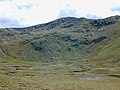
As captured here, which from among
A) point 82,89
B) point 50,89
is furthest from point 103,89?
point 50,89

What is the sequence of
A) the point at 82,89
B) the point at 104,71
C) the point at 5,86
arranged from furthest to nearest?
1. the point at 104,71
2. the point at 82,89
3. the point at 5,86

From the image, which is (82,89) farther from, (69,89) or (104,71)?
(104,71)

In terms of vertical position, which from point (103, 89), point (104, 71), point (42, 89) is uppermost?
point (42, 89)

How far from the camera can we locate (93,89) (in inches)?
2945

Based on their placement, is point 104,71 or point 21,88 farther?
point 104,71

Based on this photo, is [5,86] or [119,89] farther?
[119,89]

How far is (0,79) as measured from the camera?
205 feet

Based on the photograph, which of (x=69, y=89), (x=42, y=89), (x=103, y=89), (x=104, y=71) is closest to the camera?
(x=42, y=89)

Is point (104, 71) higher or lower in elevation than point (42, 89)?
lower

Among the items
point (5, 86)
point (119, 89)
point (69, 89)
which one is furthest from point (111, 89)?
point (5, 86)

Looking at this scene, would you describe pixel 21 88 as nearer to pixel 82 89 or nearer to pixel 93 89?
pixel 82 89

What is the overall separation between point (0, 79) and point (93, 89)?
27.1 metres

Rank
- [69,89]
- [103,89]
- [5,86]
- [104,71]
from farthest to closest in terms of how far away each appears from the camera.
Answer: [104,71] → [103,89] → [69,89] → [5,86]

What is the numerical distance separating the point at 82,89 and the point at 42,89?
1473 centimetres
